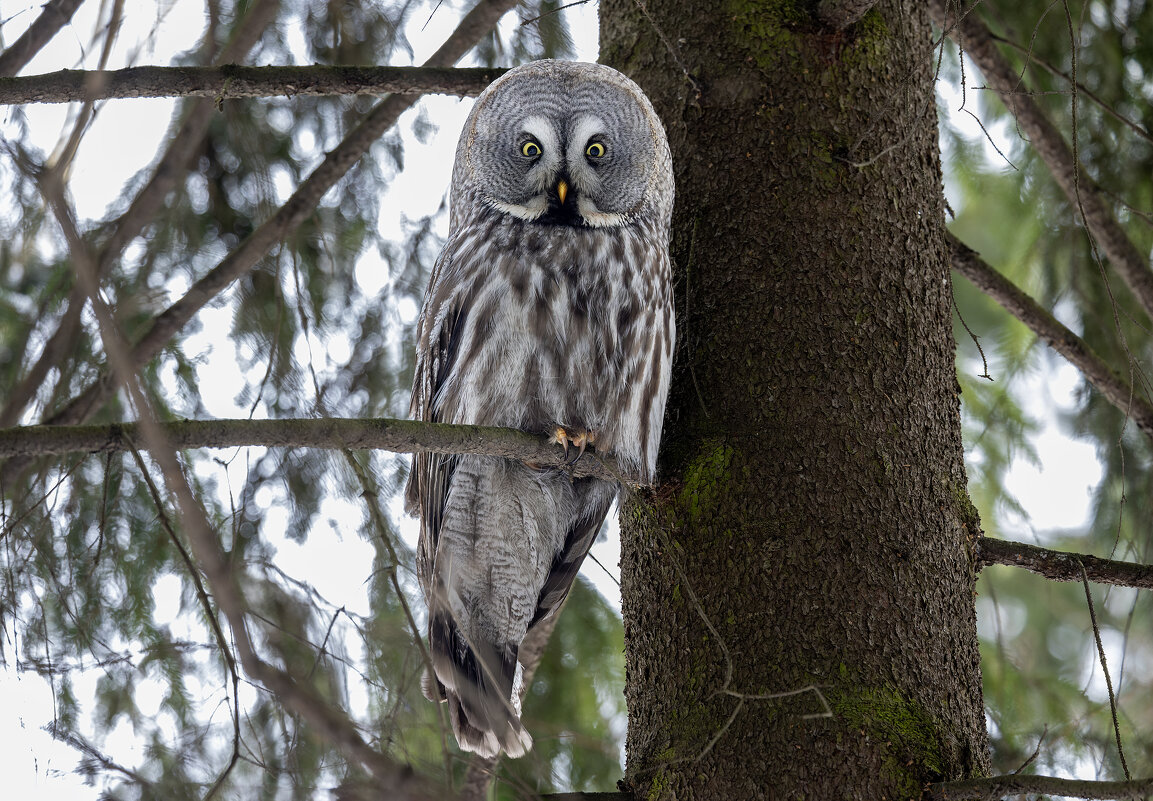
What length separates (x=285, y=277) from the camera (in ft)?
8.91

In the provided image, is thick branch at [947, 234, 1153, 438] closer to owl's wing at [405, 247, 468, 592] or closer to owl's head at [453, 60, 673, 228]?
owl's head at [453, 60, 673, 228]

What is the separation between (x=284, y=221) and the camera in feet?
8.10

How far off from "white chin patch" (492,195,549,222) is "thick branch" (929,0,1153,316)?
3.41 ft

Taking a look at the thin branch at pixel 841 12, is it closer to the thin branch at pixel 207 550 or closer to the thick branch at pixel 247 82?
the thick branch at pixel 247 82

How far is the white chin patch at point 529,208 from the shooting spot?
261 cm

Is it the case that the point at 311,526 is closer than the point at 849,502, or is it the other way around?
the point at 849,502

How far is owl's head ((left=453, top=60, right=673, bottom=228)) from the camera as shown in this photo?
2.55m

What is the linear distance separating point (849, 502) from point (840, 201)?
0.64 meters

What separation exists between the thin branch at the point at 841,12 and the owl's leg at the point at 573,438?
3.33 feet

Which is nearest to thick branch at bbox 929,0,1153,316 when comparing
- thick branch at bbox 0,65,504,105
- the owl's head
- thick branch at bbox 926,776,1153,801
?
the owl's head

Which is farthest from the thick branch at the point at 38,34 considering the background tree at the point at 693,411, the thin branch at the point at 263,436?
the thin branch at the point at 263,436

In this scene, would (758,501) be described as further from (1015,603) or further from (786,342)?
(1015,603)

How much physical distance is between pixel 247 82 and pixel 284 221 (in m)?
0.33

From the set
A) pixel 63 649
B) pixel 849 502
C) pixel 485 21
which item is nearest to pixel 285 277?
pixel 485 21
